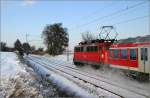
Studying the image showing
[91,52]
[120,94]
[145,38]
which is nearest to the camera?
[120,94]

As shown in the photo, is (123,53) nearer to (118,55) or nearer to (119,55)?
(119,55)

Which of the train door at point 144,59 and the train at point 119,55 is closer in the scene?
the train door at point 144,59

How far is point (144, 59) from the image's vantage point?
18.2m

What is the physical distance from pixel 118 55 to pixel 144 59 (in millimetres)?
4458

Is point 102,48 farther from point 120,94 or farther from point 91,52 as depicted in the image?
point 120,94

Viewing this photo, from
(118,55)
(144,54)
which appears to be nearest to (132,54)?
(144,54)

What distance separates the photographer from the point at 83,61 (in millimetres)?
33344

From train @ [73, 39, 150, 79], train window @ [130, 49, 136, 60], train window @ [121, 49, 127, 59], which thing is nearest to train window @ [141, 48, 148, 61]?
train @ [73, 39, 150, 79]

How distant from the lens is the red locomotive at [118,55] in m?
18.4

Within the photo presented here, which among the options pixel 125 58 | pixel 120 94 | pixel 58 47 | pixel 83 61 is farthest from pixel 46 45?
pixel 120 94

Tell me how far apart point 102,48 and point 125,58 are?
5.92 metres

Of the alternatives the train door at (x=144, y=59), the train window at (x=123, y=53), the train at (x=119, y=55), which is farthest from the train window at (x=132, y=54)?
the train window at (x=123, y=53)

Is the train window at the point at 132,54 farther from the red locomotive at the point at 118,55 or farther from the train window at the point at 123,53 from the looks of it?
the train window at the point at 123,53

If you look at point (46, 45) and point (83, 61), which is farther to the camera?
point (46, 45)
